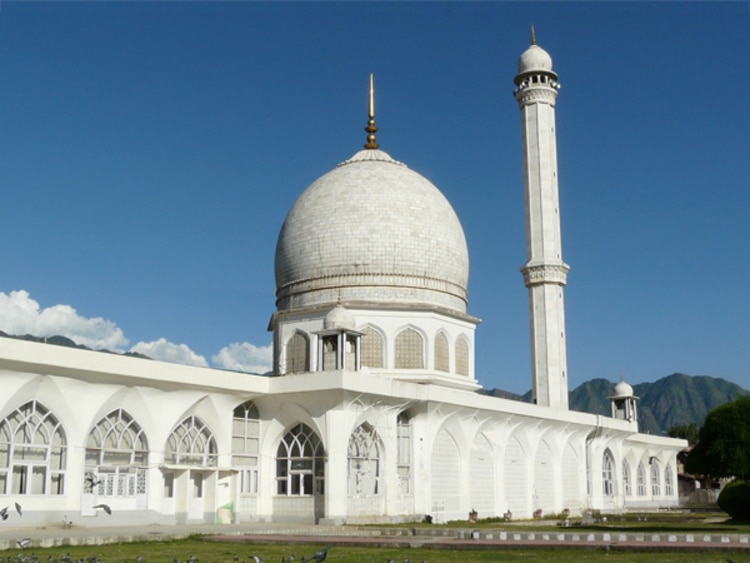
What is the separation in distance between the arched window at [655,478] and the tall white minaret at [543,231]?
54.6ft

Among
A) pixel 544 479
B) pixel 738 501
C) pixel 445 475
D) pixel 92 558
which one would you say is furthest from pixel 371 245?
pixel 92 558

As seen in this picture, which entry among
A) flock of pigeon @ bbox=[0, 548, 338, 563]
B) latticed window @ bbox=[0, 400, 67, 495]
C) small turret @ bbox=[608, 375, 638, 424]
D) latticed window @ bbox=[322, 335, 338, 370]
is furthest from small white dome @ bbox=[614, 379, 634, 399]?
flock of pigeon @ bbox=[0, 548, 338, 563]

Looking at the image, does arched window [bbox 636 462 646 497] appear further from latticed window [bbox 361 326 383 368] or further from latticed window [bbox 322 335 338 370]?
latticed window [bbox 322 335 338 370]

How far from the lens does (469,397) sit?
3438 cm

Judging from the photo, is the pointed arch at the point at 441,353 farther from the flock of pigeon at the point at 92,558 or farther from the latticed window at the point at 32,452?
the latticed window at the point at 32,452

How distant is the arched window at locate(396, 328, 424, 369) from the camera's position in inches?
1425

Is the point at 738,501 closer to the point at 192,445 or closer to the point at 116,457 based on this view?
the point at 192,445

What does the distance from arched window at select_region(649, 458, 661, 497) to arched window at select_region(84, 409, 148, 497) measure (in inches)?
1490

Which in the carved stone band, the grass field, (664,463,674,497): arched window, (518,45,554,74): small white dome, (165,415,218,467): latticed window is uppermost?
(518,45,554,74): small white dome

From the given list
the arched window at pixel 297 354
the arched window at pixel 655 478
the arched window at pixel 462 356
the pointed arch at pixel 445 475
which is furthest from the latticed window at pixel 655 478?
the arched window at pixel 297 354

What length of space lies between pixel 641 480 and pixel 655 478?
241 cm

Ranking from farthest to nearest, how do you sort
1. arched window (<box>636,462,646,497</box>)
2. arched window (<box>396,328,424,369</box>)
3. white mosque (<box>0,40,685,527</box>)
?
arched window (<box>636,462,646,497</box>), arched window (<box>396,328,424,369</box>), white mosque (<box>0,40,685,527</box>)

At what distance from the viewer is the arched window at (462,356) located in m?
37.9

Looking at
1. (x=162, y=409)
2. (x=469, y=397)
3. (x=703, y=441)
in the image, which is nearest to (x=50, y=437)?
(x=162, y=409)
